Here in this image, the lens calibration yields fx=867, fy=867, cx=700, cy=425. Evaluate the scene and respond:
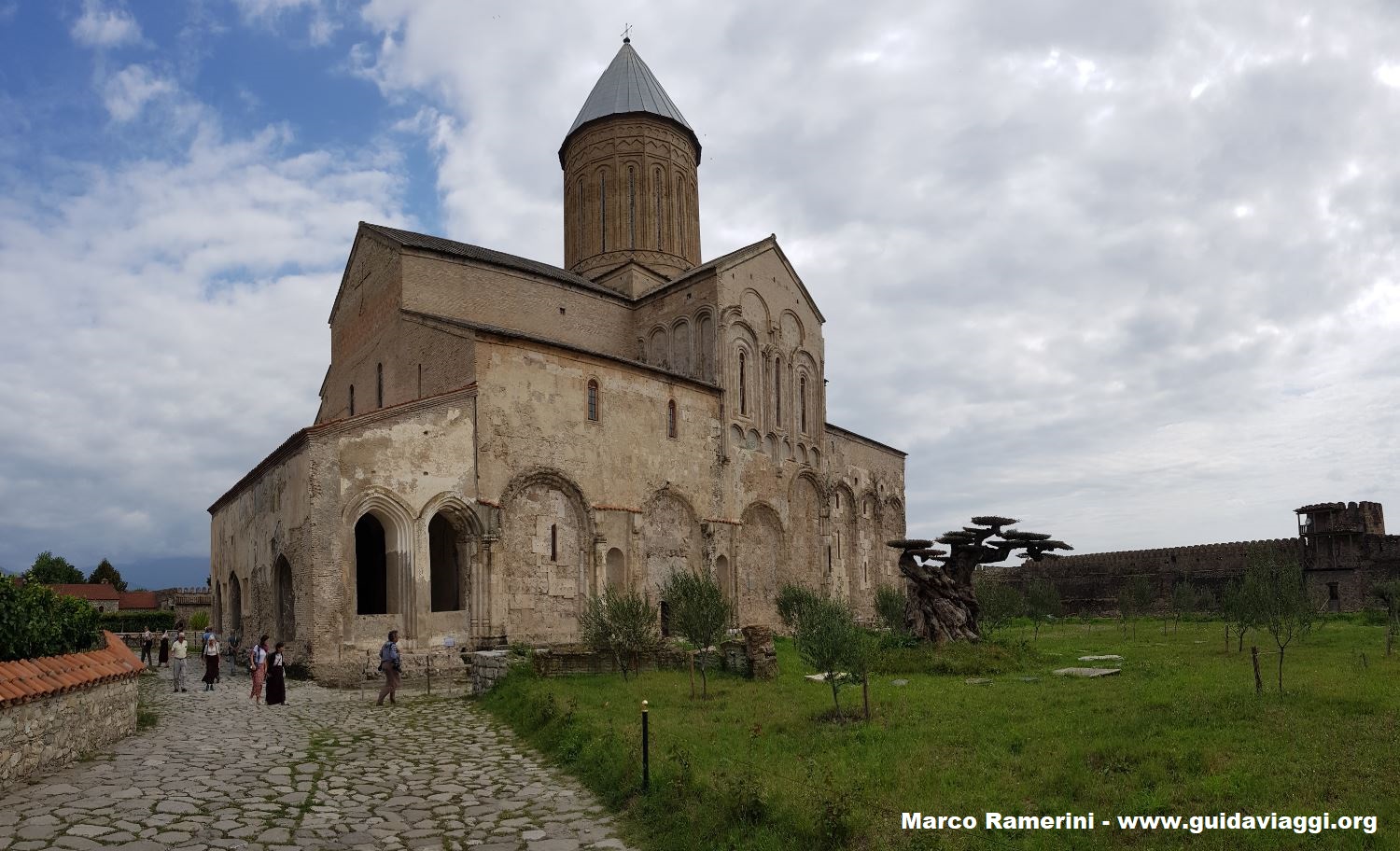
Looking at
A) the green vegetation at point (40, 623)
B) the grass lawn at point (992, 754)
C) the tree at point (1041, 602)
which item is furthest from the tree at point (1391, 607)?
the green vegetation at point (40, 623)

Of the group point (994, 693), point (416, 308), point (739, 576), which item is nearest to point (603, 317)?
point (416, 308)

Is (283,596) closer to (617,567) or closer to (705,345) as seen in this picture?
(617,567)

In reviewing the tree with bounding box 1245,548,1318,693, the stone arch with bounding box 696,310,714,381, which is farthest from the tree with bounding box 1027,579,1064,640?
the stone arch with bounding box 696,310,714,381

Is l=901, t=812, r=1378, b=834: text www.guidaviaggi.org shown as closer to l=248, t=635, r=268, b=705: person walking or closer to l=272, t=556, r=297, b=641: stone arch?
l=248, t=635, r=268, b=705: person walking

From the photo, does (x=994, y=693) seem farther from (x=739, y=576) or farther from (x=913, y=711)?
(x=739, y=576)

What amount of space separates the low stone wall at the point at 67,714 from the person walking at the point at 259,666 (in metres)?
3.69

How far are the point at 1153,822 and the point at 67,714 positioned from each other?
9.75 meters

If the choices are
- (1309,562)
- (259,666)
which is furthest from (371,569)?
(1309,562)

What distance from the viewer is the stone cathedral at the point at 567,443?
1742 cm

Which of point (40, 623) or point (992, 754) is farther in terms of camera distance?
point (40, 623)

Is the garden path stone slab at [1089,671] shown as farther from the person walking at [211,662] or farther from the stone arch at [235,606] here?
the stone arch at [235,606]

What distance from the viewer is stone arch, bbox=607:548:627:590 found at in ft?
71.0

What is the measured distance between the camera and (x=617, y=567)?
21.8 meters

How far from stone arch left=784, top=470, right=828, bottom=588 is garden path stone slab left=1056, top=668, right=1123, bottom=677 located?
44.4 ft
